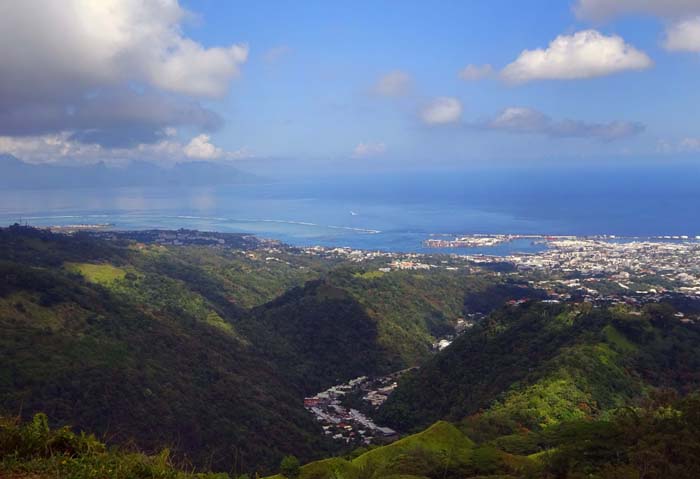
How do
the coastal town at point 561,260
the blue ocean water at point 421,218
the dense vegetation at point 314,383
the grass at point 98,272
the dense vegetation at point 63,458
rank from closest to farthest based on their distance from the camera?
the dense vegetation at point 63,458 < the dense vegetation at point 314,383 < the grass at point 98,272 < the coastal town at point 561,260 < the blue ocean water at point 421,218

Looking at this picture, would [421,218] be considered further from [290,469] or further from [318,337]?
[290,469]

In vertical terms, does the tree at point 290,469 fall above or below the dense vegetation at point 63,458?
below

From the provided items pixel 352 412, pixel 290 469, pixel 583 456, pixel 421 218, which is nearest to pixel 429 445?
pixel 290 469

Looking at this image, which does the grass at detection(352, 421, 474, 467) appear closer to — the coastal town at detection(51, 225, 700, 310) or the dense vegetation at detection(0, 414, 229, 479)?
the dense vegetation at detection(0, 414, 229, 479)

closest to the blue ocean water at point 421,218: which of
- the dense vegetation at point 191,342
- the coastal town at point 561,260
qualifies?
the coastal town at point 561,260

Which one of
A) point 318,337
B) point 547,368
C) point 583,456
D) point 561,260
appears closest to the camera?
point 583,456

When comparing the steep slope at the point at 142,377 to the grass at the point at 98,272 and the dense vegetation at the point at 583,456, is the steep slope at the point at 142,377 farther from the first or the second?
the grass at the point at 98,272

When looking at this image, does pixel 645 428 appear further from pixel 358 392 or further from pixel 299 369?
pixel 299 369
